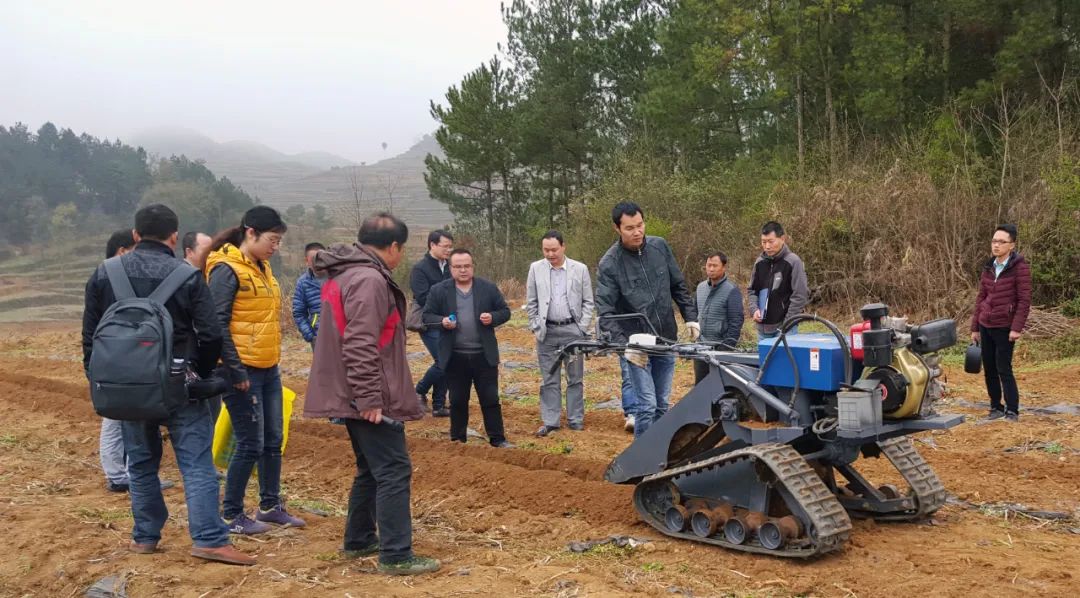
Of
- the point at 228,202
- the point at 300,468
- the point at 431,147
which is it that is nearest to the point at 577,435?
the point at 300,468

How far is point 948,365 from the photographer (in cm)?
1191

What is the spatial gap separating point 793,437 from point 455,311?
3934 millimetres

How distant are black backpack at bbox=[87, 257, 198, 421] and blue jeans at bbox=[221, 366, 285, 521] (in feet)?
3.06

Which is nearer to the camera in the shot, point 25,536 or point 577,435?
point 25,536

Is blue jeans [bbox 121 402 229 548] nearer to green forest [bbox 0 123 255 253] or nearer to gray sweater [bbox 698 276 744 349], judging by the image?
gray sweater [bbox 698 276 744 349]

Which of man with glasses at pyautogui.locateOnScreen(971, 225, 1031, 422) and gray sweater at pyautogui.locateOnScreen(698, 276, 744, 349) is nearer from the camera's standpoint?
man with glasses at pyautogui.locateOnScreen(971, 225, 1031, 422)

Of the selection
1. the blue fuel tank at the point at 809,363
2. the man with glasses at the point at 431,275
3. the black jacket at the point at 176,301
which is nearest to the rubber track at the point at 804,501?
the blue fuel tank at the point at 809,363

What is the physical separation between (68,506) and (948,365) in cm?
1058

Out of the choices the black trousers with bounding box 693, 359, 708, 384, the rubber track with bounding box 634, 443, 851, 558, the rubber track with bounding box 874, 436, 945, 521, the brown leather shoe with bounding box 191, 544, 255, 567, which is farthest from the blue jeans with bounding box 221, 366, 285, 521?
the rubber track with bounding box 874, 436, 945, 521

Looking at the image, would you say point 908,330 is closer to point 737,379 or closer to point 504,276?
point 737,379

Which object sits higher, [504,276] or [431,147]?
[431,147]

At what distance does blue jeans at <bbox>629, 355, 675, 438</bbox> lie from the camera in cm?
754

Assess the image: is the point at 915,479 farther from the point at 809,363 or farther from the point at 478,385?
the point at 478,385

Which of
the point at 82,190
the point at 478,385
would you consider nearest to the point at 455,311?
the point at 478,385
